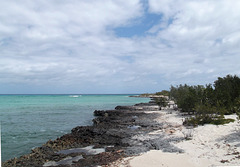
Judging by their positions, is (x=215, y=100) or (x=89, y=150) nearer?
(x=89, y=150)

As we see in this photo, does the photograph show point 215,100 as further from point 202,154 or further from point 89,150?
point 89,150

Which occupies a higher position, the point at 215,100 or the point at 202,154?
Answer: the point at 215,100

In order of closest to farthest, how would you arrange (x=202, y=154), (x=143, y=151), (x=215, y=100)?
(x=202, y=154), (x=143, y=151), (x=215, y=100)

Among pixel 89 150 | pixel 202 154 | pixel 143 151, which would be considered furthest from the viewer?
pixel 89 150

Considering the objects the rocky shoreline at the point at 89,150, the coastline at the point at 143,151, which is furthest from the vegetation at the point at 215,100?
the rocky shoreline at the point at 89,150

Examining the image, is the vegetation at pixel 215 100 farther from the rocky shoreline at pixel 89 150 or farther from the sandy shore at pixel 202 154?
the rocky shoreline at pixel 89 150

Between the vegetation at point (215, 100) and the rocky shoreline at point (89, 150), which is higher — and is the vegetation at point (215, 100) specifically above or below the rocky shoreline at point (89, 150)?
above

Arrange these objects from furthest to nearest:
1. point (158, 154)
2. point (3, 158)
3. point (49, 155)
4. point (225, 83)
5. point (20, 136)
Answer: point (225, 83), point (20, 136), point (3, 158), point (49, 155), point (158, 154)

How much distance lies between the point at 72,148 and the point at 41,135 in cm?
824

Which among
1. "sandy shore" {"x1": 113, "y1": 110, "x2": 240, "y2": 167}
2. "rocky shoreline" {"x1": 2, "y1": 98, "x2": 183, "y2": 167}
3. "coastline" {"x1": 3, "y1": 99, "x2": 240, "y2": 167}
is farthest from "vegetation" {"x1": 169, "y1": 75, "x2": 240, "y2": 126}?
"rocky shoreline" {"x1": 2, "y1": 98, "x2": 183, "y2": 167}

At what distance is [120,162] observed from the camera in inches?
416

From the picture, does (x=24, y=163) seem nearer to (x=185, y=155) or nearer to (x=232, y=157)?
(x=185, y=155)

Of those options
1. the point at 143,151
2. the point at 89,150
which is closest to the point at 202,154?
the point at 143,151

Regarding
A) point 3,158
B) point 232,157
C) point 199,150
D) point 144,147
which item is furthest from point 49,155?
point 232,157
